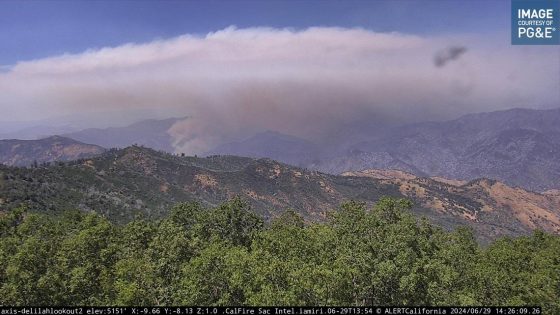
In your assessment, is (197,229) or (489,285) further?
(197,229)

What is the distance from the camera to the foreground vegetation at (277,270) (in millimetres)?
50781

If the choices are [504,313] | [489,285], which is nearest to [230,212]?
[489,285]

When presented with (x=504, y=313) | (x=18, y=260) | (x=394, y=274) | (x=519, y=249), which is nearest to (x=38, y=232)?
(x=18, y=260)

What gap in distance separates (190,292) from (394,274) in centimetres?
2347

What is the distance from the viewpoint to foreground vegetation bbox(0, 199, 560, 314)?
1999 inches

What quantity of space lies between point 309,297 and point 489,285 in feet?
108

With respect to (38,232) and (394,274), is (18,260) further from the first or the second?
(394,274)

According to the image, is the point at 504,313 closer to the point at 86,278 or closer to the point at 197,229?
the point at 86,278

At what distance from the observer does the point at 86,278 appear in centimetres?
5919

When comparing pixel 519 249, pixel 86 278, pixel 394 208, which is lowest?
pixel 519 249

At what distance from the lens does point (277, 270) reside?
51.7 meters

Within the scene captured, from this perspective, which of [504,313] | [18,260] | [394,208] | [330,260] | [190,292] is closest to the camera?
[504,313]

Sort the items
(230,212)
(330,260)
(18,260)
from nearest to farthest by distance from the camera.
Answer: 1. (18,260)
2. (330,260)
3. (230,212)

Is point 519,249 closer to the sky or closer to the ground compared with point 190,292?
closer to the ground
